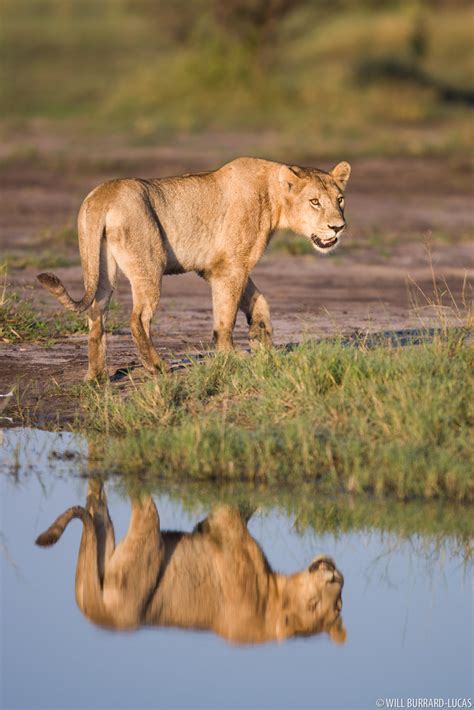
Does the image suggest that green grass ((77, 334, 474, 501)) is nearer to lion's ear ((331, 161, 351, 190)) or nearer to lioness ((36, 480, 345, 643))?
lioness ((36, 480, 345, 643))

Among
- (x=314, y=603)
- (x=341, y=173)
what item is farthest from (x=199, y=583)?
(x=341, y=173)

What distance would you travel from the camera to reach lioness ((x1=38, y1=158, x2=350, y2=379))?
8.25m

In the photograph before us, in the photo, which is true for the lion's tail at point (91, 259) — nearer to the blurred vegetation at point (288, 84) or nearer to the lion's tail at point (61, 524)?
the lion's tail at point (61, 524)

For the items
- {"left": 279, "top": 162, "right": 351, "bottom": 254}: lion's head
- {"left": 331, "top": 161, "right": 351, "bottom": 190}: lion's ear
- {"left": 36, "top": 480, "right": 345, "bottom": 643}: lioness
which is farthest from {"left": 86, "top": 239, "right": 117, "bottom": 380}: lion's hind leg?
{"left": 36, "top": 480, "right": 345, "bottom": 643}: lioness

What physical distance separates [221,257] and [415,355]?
1519mm

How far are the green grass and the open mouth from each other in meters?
0.84

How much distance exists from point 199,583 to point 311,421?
1.70 m

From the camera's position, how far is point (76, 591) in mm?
5734

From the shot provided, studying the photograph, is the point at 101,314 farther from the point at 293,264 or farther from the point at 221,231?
the point at 293,264

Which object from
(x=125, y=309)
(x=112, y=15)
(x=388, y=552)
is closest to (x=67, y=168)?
(x=125, y=309)

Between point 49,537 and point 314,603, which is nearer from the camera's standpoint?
point 314,603

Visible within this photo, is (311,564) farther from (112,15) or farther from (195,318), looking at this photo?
(112,15)

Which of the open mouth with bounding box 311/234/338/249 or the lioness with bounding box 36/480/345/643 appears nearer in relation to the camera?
the lioness with bounding box 36/480/345/643

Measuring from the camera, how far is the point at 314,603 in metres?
5.73
